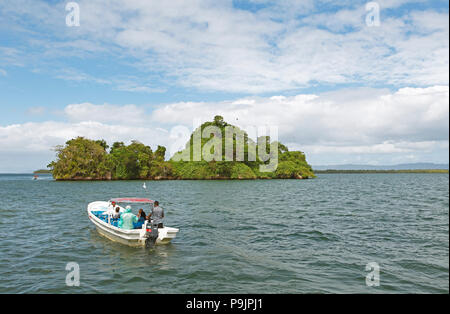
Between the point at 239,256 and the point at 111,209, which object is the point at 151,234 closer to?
the point at 239,256

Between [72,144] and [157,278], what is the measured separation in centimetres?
10663

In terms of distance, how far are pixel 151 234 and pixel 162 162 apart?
96.3 meters

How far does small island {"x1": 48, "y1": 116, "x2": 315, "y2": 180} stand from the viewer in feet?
337

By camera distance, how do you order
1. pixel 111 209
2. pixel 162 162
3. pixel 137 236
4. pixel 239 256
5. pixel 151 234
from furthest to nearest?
pixel 162 162, pixel 111 209, pixel 137 236, pixel 151 234, pixel 239 256

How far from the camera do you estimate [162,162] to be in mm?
110875

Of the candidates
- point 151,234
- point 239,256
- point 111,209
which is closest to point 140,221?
point 151,234

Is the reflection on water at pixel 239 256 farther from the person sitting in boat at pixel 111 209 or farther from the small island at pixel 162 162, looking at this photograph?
the small island at pixel 162 162

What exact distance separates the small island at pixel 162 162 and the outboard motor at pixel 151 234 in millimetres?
84761

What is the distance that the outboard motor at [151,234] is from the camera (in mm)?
16500

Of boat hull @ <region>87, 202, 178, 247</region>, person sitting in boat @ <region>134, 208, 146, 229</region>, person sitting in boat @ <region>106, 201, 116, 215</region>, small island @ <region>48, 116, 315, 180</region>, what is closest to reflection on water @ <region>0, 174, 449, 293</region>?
boat hull @ <region>87, 202, 178, 247</region>

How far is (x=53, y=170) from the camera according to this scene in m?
104

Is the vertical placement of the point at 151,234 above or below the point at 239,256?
above

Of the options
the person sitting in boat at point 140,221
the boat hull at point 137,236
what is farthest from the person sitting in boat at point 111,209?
the person sitting in boat at point 140,221
